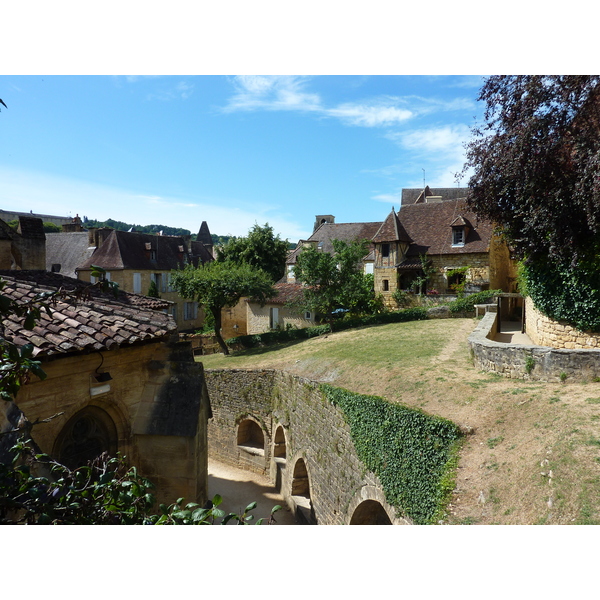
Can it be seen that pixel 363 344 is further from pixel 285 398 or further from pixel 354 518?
pixel 354 518

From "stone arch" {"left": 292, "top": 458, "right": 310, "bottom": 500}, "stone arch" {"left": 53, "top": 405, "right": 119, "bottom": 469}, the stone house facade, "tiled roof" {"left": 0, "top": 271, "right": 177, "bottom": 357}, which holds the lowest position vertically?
"stone arch" {"left": 292, "top": 458, "right": 310, "bottom": 500}

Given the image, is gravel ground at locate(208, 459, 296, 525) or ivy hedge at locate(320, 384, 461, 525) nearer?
ivy hedge at locate(320, 384, 461, 525)

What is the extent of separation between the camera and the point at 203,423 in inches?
274

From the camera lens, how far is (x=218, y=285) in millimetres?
24703

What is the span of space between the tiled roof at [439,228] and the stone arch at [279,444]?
15895 mm

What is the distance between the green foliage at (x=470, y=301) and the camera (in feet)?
76.2

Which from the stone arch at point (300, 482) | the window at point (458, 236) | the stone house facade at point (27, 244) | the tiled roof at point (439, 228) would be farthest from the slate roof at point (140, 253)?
the stone arch at point (300, 482)

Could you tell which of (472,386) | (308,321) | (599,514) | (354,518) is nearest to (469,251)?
(308,321)

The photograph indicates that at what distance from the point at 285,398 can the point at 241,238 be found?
85.7ft

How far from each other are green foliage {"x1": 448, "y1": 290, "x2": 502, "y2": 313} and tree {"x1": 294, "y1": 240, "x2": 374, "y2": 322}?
493 cm

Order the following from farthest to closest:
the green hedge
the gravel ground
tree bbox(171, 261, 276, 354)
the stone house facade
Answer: tree bbox(171, 261, 276, 354), the green hedge, the gravel ground, the stone house facade

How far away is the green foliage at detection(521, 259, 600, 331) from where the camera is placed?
10.3m


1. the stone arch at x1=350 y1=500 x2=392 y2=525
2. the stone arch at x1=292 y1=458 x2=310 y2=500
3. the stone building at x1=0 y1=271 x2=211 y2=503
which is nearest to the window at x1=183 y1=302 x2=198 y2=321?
the stone arch at x1=292 y1=458 x2=310 y2=500

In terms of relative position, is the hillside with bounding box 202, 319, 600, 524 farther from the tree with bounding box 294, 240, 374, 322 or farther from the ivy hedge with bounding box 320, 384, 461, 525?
the tree with bounding box 294, 240, 374, 322
